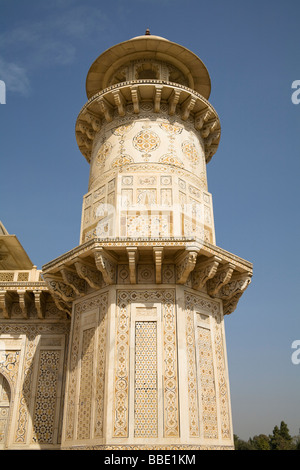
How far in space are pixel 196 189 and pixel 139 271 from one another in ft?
10.5

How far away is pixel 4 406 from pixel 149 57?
11.8m

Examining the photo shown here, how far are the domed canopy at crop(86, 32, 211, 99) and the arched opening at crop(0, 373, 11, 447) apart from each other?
1050 cm

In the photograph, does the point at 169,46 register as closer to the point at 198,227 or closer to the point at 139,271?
the point at 198,227

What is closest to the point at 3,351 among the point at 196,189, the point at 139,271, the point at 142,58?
the point at 139,271

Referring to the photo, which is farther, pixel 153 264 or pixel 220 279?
pixel 220 279

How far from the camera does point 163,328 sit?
9.09 m

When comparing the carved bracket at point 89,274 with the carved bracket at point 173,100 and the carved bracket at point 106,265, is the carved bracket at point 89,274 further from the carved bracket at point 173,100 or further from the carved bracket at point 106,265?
the carved bracket at point 173,100

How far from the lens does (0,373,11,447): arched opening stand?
437 inches

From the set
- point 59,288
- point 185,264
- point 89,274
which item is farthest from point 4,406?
point 185,264

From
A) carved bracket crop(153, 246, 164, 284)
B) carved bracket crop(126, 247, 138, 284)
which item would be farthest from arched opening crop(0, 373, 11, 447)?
carved bracket crop(153, 246, 164, 284)

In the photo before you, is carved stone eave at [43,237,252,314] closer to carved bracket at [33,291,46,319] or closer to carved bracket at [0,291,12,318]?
carved bracket at [33,291,46,319]

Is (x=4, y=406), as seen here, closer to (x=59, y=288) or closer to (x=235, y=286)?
(x=59, y=288)

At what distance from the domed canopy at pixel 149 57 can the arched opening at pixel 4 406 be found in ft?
34.5

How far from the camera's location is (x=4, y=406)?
451 inches
